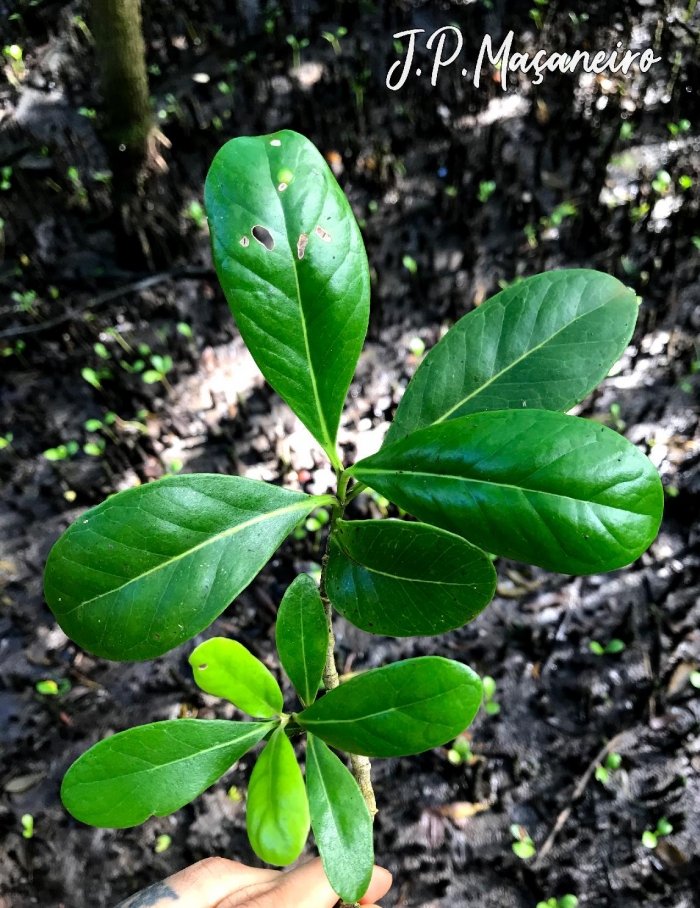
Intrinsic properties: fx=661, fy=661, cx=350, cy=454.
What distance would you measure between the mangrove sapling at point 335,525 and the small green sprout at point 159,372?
4.92 feet

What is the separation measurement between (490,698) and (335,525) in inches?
47.3

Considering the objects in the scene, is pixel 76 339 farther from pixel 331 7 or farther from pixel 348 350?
pixel 331 7

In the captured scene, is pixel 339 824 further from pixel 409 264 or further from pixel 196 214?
pixel 196 214

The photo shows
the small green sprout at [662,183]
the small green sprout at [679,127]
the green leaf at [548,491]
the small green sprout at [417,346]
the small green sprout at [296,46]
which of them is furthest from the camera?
the small green sprout at [296,46]

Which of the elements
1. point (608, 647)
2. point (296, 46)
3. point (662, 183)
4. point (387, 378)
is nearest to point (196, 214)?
point (387, 378)

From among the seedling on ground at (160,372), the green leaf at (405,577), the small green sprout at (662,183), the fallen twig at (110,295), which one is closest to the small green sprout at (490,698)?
the green leaf at (405,577)

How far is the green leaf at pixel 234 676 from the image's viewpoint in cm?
79

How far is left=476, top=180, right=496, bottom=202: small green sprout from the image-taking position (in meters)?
2.59

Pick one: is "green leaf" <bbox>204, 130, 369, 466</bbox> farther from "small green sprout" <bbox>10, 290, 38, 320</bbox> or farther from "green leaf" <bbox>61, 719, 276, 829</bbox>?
"small green sprout" <bbox>10, 290, 38, 320</bbox>

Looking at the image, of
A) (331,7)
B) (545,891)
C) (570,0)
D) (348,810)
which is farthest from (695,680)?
(331,7)

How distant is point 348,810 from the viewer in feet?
2.41

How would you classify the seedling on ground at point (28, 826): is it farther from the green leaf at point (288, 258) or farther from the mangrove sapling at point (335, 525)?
the green leaf at point (288, 258)

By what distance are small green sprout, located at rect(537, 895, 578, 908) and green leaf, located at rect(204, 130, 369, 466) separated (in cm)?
140

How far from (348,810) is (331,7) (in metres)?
3.66
